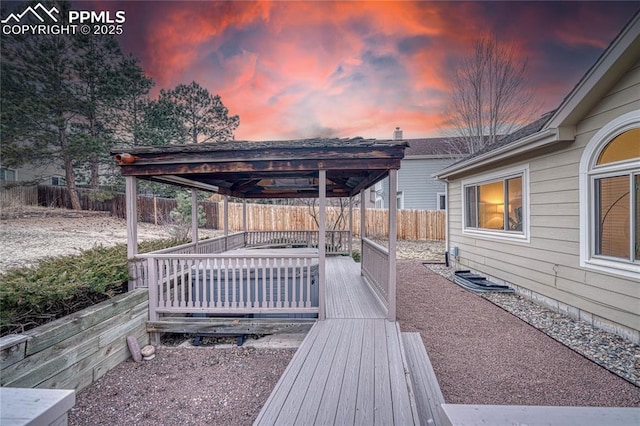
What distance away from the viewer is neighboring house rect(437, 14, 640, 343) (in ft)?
11.4

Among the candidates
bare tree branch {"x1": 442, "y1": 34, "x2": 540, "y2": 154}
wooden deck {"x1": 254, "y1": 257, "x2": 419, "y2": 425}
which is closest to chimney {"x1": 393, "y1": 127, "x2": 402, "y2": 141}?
bare tree branch {"x1": 442, "y1": 34, "x2": 540, "y2": 154}

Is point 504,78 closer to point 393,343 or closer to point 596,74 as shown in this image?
point 596,74

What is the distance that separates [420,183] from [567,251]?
497 inches

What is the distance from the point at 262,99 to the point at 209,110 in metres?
11.1

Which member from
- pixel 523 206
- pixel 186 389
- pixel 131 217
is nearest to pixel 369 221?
pixel 523 206

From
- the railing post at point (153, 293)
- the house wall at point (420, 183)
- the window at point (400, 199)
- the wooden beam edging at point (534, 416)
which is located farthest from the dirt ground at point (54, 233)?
the house wall at point (420, 183)

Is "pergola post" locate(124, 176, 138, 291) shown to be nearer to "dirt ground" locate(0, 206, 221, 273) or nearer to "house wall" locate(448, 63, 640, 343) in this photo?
"dirt ground" locate(0, 206, 221, 273)

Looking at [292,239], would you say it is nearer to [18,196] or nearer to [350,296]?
[350,296]

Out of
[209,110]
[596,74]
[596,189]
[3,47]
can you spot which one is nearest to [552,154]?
[596,189]

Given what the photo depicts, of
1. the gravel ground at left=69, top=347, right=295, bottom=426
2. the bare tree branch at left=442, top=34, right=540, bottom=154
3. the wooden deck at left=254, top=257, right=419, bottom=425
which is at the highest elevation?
the bare tree branch at left=442, top=34, right=540, bottom=154

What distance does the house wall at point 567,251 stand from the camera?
3541 mm

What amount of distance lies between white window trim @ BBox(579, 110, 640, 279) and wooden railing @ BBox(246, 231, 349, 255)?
245 inches

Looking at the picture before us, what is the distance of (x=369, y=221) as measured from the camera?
1581 cm

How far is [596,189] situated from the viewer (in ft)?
13.0
